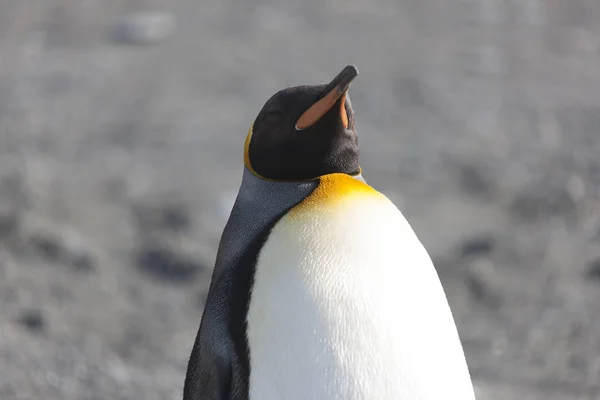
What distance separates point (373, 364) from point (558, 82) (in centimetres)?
558

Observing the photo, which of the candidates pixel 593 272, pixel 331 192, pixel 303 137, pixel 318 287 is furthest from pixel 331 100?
pixel 593 272

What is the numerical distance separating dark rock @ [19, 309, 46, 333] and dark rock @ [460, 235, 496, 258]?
220 cm

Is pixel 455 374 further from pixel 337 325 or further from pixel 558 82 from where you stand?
pixel 558 82

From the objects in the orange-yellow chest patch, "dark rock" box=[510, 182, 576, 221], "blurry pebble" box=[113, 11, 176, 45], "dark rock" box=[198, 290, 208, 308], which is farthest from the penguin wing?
"blurry pebble" box=[113, 11, 176, 45]

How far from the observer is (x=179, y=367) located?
14.8ft

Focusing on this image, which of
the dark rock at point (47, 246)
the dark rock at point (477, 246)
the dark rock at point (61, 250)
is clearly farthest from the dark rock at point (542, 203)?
the dark rock at point (47, 246)

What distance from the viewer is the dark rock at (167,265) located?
5293mm

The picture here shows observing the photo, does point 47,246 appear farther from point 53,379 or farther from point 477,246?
point 477,246

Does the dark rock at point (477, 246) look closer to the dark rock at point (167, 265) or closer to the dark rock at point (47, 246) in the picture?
the dark rock at point (167, 265)

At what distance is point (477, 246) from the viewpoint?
538 cm

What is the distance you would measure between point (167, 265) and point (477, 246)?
168 centimetres

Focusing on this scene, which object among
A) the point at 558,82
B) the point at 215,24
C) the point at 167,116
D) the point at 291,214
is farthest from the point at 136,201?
the point at 291,214

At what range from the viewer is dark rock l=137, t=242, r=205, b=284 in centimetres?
529

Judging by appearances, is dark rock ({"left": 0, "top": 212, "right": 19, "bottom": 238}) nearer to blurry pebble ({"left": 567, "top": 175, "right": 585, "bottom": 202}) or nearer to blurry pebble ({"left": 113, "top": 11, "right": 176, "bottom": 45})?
blurry pebble ({"left": 113, "top": 11, "right": 176, "bottom": 45})
